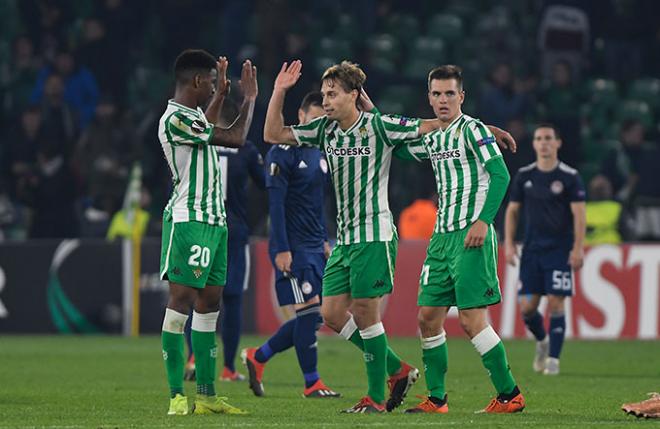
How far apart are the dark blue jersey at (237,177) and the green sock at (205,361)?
286 centimetres

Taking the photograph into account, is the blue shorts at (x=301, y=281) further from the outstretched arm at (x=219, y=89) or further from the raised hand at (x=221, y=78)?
the raised hand at (x=221, y=78)

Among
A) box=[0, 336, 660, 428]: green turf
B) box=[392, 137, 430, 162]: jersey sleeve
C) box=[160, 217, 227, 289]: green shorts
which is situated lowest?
box=[0, 336, 660, 428]: green turf

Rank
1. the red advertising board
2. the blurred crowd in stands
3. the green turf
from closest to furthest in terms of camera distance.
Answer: the green turf
the red advertising board
the blurred crowd in stands

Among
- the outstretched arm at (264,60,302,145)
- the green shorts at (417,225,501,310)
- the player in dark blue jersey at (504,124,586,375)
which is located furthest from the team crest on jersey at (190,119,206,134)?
the player in dark blue jersey at (504,124,586,375)

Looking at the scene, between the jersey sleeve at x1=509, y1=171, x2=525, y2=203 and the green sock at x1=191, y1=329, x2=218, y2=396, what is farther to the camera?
the jersey sleeve at x1=509, y1=171, x2=525, y2=203

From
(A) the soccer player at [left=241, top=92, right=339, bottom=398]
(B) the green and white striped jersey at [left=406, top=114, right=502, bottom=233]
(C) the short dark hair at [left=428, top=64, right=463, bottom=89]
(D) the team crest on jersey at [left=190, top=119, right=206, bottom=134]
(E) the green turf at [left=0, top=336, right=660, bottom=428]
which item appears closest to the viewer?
(E) the green turf at [left=0, top=336, right=660, bottom=428]

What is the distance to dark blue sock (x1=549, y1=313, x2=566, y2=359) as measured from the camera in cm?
1277

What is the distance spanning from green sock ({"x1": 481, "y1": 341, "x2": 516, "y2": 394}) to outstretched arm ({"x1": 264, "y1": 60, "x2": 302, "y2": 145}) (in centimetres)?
172

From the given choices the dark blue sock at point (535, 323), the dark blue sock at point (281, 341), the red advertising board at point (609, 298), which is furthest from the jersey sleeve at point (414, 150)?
the red advertising board at point (609, 298)

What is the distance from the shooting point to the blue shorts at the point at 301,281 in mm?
10602

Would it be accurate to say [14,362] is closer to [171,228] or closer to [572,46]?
[171,228]

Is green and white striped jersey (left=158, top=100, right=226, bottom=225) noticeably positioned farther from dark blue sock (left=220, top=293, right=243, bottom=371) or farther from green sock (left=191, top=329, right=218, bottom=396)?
dark blue sock (left=220, top=293, right=243, bottom=371)

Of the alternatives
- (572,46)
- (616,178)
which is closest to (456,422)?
(616,178)

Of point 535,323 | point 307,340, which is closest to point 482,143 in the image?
point 307,340
